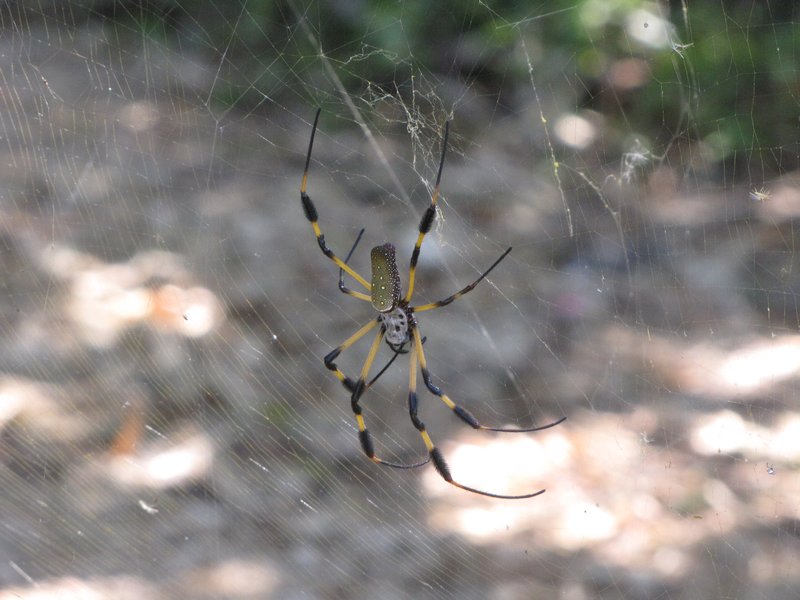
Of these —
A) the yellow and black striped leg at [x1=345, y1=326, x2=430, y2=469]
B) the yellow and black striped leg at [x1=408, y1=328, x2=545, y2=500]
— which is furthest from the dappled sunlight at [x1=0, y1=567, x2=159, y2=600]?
the yellow and black striped leg at [x1=408, y1=328, x2=545, y2=500]

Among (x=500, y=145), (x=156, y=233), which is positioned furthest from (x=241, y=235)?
(x=500, y=145)

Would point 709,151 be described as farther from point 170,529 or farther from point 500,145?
point 170,529

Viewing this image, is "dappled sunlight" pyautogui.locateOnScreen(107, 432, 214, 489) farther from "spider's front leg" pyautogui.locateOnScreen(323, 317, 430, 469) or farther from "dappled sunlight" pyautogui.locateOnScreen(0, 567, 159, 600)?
"spider's front leg" pyautogui.locateOnScreen(323, 317, 430, 469)

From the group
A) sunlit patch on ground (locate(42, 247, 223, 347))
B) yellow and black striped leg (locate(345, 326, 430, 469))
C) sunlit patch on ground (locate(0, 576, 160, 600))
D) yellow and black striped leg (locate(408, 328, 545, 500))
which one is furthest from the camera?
sunlit patch on ground (locate(42, 247, 223, 347))

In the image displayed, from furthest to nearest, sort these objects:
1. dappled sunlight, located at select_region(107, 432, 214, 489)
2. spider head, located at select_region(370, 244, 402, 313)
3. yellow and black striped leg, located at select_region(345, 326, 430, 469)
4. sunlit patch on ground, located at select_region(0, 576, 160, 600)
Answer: dappled sunlight, located at select_region(107, 432, 214, 489)
sunlit patch on ground, located at select_region(0, 576, 160, 600)
yellow and black striped leg, located at select_region(345, 326, 430, 469)
spider head, located at select_region(370, 244, 402, 313)

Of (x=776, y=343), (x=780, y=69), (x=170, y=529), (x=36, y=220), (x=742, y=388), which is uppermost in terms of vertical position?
(x=780, y=69)

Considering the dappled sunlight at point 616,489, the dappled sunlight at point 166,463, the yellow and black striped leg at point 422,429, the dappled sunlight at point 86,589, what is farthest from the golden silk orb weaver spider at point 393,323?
the dappled sunlight at point 86,589
